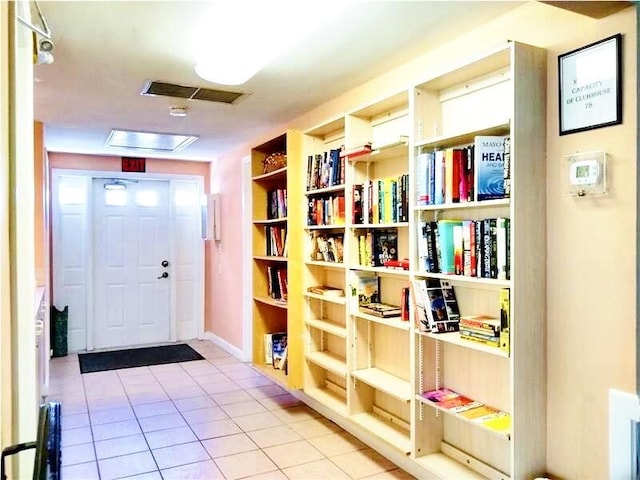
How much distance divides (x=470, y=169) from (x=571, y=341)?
82cm

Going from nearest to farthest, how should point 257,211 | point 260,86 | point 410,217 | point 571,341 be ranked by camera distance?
point 571,341 < point 410,217 < point 260,86 < point 257,211

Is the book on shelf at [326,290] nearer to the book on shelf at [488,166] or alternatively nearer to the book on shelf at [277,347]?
the book on shelf at [277,347]

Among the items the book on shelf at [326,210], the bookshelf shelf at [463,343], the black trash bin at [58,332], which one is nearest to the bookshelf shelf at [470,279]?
the bookshelf shelf at [463,343]

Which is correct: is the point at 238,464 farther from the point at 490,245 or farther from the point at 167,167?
the point at 167,167

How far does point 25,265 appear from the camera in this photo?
4.83 feet

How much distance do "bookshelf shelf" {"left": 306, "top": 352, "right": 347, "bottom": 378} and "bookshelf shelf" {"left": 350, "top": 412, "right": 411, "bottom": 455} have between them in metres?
0.29

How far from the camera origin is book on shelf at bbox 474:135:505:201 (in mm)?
2072

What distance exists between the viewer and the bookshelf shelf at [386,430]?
261cm

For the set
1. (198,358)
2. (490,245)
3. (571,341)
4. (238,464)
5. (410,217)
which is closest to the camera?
(571,341)

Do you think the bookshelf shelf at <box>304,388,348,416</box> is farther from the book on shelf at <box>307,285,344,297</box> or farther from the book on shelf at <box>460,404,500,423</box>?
the book on shelf at <box>460,404,500,423</box>

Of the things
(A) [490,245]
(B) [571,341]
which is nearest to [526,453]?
(B) [571,341]

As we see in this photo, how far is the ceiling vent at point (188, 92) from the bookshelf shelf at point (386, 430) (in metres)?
2.25

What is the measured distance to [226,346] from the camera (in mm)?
5699

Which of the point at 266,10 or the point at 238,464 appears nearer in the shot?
the point at 266,10
